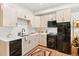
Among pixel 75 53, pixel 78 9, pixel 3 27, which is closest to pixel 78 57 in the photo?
pixel 75 53

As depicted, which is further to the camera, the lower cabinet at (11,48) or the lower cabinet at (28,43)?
the lower cabinet at (28,43)

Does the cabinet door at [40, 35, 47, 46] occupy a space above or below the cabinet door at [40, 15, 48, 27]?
below

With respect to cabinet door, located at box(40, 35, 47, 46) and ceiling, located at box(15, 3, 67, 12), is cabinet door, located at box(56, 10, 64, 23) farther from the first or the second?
cabinet door, located at box(40, 35, 47, 46)

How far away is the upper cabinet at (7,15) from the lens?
1.56m

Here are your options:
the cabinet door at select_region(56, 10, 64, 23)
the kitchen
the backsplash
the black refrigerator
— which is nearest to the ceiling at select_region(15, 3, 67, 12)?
the kitchen

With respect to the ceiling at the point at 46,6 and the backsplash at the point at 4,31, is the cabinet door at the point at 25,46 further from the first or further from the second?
the ceiling at the point at 46,6

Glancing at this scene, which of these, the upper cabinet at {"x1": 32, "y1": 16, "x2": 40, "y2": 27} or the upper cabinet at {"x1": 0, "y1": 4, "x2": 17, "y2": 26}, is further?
the upper cabinet at {"x1": 32, "y1": 16, "x2": 40, "y2": 27}

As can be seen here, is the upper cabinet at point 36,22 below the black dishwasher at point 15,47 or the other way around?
the other way around

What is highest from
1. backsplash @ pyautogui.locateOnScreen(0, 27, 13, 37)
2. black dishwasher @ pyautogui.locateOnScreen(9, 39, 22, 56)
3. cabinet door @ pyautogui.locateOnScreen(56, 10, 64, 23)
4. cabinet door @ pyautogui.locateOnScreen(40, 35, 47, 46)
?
cabinet door @ pyautogui.locateOnScreen(56, 10, 64, 23)

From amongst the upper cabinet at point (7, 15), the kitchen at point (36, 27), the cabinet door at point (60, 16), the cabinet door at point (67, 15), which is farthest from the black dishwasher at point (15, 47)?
the cabinet door at point (67, 15)

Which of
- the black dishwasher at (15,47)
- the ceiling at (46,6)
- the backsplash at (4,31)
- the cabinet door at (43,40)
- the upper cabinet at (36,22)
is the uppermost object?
the ceiling at (46,6)

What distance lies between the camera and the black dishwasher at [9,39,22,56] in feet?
5.27

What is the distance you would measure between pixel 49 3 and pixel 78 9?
483 mm

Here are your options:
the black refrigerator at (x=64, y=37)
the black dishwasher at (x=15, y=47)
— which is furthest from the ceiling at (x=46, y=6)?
the black dishwasher at (x=15, y=47)
